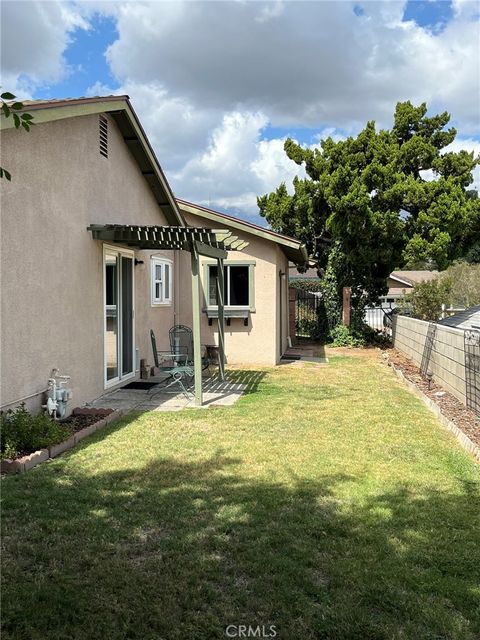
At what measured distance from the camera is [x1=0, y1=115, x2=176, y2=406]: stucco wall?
6.10 metres

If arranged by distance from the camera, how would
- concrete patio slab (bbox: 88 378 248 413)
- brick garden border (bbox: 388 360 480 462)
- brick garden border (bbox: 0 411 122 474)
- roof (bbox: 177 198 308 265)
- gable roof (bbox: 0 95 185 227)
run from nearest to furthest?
brick garden border (bbox: 0 411 122 474), brick garden border (bbox: 388 360 480 462), gable roof (bbox: 0 95 185 227), concrete patio slab (bbox: 88 378 248 413), roof (bbox: 177 198 308 265)

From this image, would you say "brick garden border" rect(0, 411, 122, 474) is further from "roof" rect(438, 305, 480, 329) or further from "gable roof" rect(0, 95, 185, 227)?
"roof" rect(438, 305, 480, 329)

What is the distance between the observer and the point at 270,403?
8875 mm

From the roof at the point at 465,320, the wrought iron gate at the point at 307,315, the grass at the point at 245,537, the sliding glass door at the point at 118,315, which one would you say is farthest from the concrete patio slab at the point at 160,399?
the wrought iron gate at the point at 307,315

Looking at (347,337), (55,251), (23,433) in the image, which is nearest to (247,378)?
(55,251)

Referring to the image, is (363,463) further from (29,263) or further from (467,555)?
(29,263)

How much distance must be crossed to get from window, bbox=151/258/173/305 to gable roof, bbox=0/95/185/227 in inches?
53.8

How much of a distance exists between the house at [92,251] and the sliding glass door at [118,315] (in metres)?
0.02

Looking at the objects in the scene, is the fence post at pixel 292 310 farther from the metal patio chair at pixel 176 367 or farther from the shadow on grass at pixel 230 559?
the shadow on grass at pixel 230 559

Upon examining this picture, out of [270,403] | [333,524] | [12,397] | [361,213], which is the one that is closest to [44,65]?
[12,397]

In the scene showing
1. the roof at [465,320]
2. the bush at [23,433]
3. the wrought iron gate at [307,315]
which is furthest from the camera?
the wrought iron gate at [307,315]

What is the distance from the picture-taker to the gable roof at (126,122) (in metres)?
6.46

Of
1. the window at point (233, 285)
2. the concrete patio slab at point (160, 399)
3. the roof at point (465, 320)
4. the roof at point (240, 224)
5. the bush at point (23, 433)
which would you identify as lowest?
the concrete patio slab at point (160, 399)

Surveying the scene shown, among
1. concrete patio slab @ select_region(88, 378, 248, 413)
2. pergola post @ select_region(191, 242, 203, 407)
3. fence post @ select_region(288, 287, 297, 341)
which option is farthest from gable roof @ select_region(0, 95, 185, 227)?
fence post @ select_region(288, 287, 297, 341)
